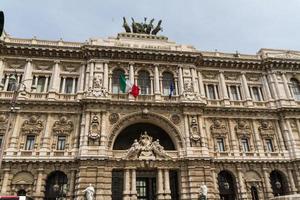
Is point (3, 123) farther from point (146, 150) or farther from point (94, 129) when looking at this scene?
point (146, 150)

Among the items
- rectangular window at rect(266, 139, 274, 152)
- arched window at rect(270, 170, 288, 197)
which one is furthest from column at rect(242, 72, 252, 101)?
arched window at rect(270, 170, 288, 197)

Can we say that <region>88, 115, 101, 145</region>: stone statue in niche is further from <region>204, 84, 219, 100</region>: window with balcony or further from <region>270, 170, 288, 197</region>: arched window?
A: <region>270, 170, 288, 197</region>: arched window

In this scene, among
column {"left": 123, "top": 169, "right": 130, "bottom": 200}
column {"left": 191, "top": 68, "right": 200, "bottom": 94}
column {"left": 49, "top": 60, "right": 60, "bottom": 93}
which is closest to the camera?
column {"left": 123, "top": 169, "right": 130, "bottom": 200}

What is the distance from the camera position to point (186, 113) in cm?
2708

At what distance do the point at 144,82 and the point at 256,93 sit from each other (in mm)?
13872

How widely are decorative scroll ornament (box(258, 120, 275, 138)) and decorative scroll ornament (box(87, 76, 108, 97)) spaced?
1748cm

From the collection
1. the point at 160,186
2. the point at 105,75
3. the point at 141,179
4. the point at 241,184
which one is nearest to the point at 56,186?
the point at 141,179

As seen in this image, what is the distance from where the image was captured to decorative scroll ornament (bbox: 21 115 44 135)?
24.8 meters

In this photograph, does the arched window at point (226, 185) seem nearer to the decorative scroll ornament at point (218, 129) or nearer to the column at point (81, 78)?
the decorative scroll ornament at point (218, 129)

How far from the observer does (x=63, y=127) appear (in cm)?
2555

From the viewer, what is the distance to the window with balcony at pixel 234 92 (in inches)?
1210

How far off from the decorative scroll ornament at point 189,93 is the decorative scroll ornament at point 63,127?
1220cm

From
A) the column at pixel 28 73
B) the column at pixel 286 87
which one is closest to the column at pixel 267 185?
the column at pixel 286 87

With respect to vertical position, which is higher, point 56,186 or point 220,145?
point 220,145
